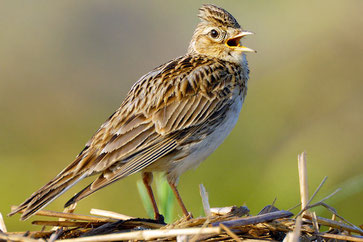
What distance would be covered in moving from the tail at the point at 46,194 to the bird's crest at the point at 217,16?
8.47 ft

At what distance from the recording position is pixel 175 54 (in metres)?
16.5

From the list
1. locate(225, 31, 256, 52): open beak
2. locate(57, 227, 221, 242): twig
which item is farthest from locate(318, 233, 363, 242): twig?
locate(225, 31, 256, 52): open beak

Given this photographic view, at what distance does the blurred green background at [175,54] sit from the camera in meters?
10.6

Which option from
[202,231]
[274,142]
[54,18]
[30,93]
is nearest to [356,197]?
[274,142]

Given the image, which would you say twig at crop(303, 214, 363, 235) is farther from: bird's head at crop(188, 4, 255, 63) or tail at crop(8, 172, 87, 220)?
bird's head at crop(188, 4, 255, 63)

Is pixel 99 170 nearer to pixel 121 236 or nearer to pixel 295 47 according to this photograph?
pixel 121 236

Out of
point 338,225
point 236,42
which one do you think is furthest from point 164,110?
point 338,225

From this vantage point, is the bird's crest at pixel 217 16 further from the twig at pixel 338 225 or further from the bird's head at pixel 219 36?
the twig at pixel 338 225

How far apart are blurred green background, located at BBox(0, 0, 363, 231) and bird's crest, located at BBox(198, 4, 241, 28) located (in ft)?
6.72

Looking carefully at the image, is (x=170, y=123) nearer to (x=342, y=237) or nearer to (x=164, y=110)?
(x=164, y=110)

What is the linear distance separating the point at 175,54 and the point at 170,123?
8.95 m

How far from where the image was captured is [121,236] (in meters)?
5.62

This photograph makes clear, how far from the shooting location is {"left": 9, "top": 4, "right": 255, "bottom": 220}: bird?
7.16 metres

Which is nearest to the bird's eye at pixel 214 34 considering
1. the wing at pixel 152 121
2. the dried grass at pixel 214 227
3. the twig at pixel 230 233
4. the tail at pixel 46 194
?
the wing at pixel 152 121
